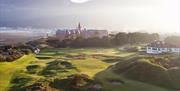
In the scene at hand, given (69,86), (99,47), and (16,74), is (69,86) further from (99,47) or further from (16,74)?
(99,47)

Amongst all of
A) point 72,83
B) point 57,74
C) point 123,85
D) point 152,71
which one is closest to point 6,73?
point 57,74

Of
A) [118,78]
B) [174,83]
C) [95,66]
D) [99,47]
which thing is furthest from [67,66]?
[99,47]

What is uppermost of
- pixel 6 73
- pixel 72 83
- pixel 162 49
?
pixel 162 49

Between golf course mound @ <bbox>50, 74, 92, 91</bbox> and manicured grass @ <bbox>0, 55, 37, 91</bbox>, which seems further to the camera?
manicured grass @ <bbox>0, 55, 37, 91</bbox>

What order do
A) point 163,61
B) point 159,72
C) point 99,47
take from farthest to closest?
point 99,47 → point 163,61 → point 159,72

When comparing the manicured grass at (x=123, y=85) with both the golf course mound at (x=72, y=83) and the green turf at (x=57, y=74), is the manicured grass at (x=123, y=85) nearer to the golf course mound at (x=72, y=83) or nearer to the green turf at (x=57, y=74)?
the green turf at (x=57, y=74)

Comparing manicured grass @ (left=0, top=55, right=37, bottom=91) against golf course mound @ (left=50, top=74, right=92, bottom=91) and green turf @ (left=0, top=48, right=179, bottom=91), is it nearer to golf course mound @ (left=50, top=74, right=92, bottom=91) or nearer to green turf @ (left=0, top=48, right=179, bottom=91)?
green turf @ (left=0, top=48, right=179, bottom=91)

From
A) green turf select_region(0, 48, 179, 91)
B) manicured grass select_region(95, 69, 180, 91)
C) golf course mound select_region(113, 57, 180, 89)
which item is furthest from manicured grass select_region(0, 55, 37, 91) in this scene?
golf course mound select_region(113, 57, 180, 89)

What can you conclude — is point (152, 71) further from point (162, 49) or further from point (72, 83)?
point (162, 49)
